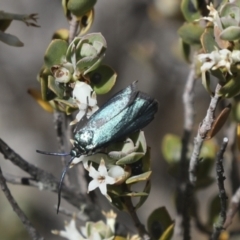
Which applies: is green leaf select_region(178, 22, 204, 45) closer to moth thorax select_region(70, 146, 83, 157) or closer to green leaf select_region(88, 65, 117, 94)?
green leaf select_region(88, 65, 117, 94)

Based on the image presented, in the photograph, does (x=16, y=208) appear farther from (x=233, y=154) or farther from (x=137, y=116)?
(x=233, y=154)

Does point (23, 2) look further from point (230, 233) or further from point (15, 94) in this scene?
point (230, 233)

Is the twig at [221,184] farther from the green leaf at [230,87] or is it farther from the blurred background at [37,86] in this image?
the blurred background at [37,86]

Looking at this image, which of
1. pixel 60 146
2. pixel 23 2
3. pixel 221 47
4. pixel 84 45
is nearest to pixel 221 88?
pixel 221 47

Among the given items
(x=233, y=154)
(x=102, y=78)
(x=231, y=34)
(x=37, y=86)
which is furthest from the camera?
(x=37, y=86)

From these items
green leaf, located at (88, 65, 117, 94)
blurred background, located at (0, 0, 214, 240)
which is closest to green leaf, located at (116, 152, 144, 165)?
green leaf, located at (88, 65, 117, 94)

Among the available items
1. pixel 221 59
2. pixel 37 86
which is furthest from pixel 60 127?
pixel 37 86
